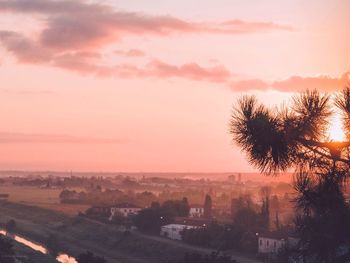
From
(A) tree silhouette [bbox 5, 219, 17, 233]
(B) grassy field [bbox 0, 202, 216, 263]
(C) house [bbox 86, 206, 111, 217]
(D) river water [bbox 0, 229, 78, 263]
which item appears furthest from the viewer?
(C) house [bbox 86, 206, 111, 217]

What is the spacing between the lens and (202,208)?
65188 millimetres

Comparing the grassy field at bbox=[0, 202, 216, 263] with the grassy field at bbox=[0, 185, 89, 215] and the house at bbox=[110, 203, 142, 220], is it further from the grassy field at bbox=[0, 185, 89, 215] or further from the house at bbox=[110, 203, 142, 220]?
the house at bbox=[110, 203, 142, 220]

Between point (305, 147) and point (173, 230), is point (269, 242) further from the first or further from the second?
point (305, 147)

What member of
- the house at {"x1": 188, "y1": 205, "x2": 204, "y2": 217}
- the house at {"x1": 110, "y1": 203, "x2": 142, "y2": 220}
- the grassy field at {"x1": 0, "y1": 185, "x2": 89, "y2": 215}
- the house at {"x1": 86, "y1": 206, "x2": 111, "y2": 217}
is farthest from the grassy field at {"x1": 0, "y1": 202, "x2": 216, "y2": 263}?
the house at {"x1": 188, "y1": 205, "x2": 204, "y2": 217}

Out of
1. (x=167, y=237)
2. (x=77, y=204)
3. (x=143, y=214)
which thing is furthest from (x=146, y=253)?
(x=77, y=204)

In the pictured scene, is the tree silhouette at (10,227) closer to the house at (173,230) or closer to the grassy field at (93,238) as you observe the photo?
the grassy field at (93,238)

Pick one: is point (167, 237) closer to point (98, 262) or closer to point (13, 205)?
point (98, 262)

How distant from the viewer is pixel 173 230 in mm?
46062

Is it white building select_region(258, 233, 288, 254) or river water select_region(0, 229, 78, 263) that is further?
river water select_region(0, 229, 78, 263)

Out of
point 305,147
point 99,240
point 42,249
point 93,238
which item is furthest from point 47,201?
point 305,147

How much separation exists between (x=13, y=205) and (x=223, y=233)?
5051 centimetres

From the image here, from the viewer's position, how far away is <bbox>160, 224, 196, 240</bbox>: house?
45.1 m

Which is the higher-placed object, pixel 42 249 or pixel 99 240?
pixel 99 240

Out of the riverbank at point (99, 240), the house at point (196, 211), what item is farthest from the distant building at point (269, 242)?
the house at point (196, 211)
